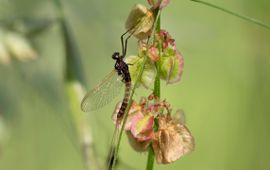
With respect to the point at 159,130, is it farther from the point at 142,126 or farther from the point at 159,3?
the point at 159,3

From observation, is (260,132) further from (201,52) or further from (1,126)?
(1,126)

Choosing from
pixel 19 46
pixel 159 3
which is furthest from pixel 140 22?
pixel 19 46

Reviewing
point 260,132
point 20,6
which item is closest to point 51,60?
point 20,6

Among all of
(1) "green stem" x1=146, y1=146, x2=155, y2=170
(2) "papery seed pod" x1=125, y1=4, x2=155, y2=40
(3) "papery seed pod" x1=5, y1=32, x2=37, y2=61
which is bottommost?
(1) "green stem" x1=146, y1=146, x2=155, y2=170

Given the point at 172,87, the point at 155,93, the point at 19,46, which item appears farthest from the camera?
the point at 172,87

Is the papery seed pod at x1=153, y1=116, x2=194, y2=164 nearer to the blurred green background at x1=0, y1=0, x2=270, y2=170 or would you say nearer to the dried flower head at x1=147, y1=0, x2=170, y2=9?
the dried flower head at x1=147, y1=0, x2=170, y2=9

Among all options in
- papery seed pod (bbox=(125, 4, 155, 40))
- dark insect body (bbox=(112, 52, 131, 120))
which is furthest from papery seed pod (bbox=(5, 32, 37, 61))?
papery seed pod (bbox=(125, 4, 155, 40))
